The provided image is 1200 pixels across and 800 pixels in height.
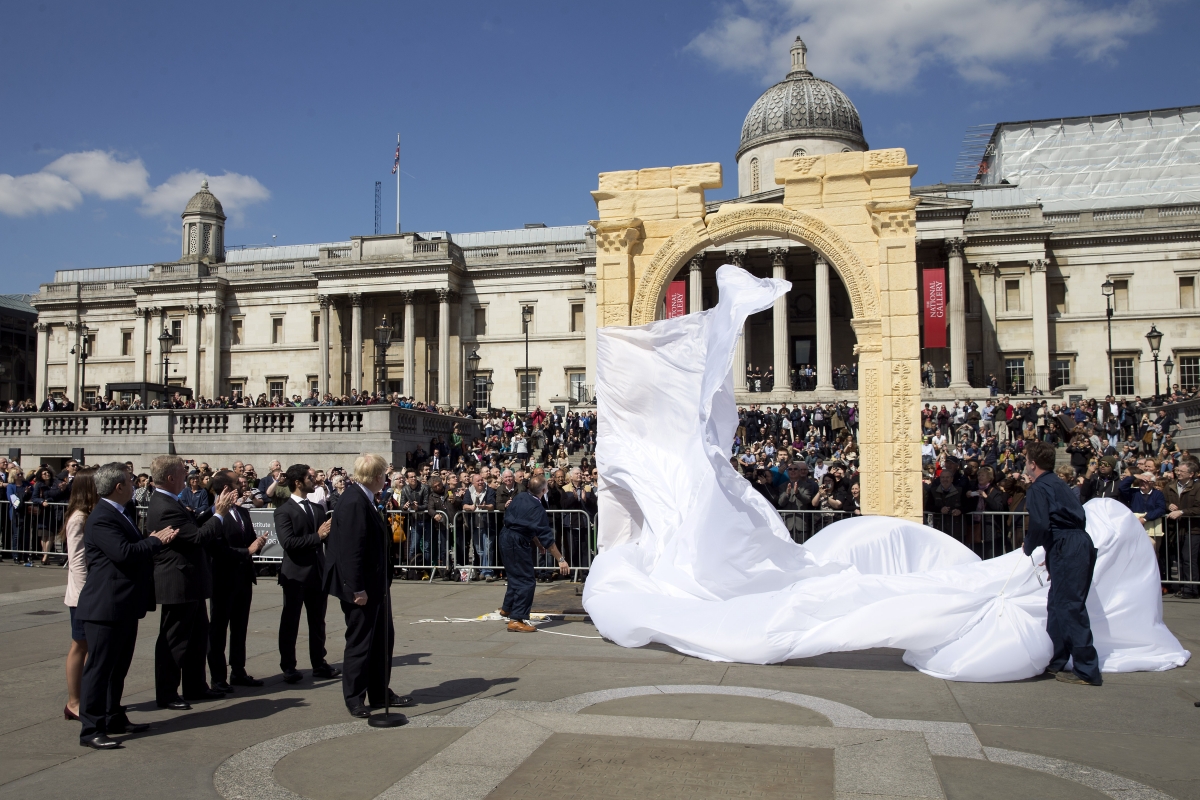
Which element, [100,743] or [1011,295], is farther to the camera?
[1011,295]

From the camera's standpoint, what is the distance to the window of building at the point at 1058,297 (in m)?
49.3

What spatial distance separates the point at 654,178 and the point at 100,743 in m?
9.11

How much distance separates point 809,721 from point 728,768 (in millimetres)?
1183

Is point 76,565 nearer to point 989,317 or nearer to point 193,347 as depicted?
point 989,317

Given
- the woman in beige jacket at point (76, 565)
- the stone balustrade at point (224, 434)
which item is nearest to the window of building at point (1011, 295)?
the stone balustrade at point (224, 434)

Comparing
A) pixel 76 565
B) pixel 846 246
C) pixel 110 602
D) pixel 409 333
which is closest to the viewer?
pixel 110 602

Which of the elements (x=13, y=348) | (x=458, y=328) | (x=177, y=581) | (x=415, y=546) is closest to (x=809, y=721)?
(x=177, y=581)

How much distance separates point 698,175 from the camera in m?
12.2

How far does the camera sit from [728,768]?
5.08 m

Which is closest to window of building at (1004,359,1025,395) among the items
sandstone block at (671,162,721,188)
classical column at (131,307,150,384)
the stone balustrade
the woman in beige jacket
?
the stone balustrade

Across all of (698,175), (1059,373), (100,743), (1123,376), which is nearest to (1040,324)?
(1059,373)

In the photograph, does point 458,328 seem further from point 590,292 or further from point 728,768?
point 728,768

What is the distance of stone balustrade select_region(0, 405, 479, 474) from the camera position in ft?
88.7

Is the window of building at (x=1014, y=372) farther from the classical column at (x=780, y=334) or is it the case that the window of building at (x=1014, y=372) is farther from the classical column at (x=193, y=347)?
the classical column at (x=193, y=347)
